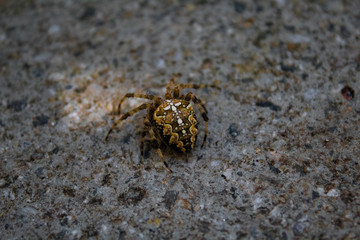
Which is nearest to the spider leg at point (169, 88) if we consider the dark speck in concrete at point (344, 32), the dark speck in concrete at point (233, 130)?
the dark speck in concrete at point (233, 130)

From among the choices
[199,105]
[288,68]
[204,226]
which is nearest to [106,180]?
[204,226]

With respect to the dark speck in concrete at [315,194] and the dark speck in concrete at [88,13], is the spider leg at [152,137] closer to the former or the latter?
the dark speck in concrete at [315,194]

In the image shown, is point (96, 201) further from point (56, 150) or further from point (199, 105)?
point (199, 105)

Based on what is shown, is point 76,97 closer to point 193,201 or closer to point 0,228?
point 0,228

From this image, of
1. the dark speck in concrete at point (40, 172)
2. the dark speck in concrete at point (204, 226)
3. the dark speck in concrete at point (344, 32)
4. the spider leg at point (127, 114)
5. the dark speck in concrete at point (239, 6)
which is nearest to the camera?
the dark speck in concrete at point (204, 226)

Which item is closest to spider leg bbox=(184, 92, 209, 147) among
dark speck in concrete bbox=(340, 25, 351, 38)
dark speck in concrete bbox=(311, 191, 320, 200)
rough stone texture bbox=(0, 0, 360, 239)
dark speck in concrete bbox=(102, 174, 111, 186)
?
rough stone texture bbox=(0, 0, 360, 239)

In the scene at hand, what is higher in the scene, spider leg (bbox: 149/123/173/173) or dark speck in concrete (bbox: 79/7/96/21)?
dark speck in concrete (bbox: 79/7/96/21)

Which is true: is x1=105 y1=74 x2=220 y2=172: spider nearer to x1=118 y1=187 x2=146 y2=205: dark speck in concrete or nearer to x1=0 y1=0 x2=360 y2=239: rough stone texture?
x1=0 y1=0 x2=360 y2=239: rough stone texture

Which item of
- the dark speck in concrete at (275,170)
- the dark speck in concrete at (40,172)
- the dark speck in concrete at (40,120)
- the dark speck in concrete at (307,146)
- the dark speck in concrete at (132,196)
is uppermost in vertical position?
the dark speck in concrete at (307,146)

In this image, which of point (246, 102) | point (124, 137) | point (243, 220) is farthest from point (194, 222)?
point (246, 102)
